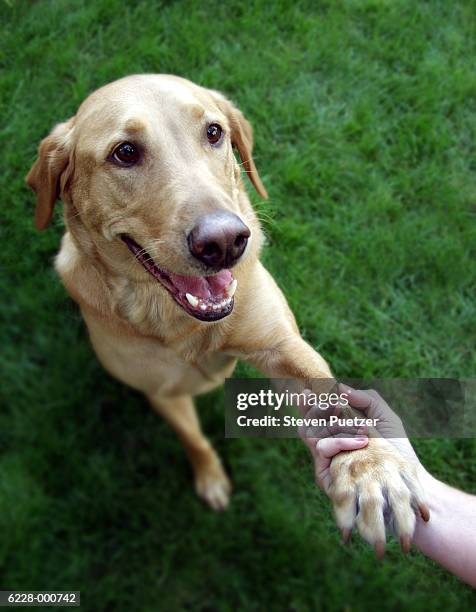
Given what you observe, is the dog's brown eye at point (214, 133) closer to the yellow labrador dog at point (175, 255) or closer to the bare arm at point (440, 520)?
the yellow labrador dog at point (175, 255)

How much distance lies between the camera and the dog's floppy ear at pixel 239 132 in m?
3.06

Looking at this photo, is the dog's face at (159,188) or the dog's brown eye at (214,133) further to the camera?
the dog's brown eye at (214,133)

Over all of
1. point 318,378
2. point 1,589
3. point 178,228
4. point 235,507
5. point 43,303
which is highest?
point 178,228

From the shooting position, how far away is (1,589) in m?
3.58

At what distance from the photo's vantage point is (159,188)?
2430 mm

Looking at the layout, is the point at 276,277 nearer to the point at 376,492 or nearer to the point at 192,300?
the point at 192,300

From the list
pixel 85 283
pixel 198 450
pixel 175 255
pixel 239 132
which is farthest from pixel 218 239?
pixel 198 450

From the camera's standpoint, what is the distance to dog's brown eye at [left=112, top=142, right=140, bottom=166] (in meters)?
2.50

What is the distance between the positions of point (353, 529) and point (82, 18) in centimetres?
395

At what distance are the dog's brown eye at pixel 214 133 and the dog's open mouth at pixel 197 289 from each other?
585mm

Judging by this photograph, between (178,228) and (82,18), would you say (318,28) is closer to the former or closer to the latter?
(82,18)

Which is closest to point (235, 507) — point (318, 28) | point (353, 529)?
point (353, 529)

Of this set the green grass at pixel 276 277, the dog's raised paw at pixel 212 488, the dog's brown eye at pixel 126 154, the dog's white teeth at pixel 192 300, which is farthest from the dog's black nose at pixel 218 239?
the dog's raised paw at pixel 212 488

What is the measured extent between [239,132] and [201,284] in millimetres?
1017
